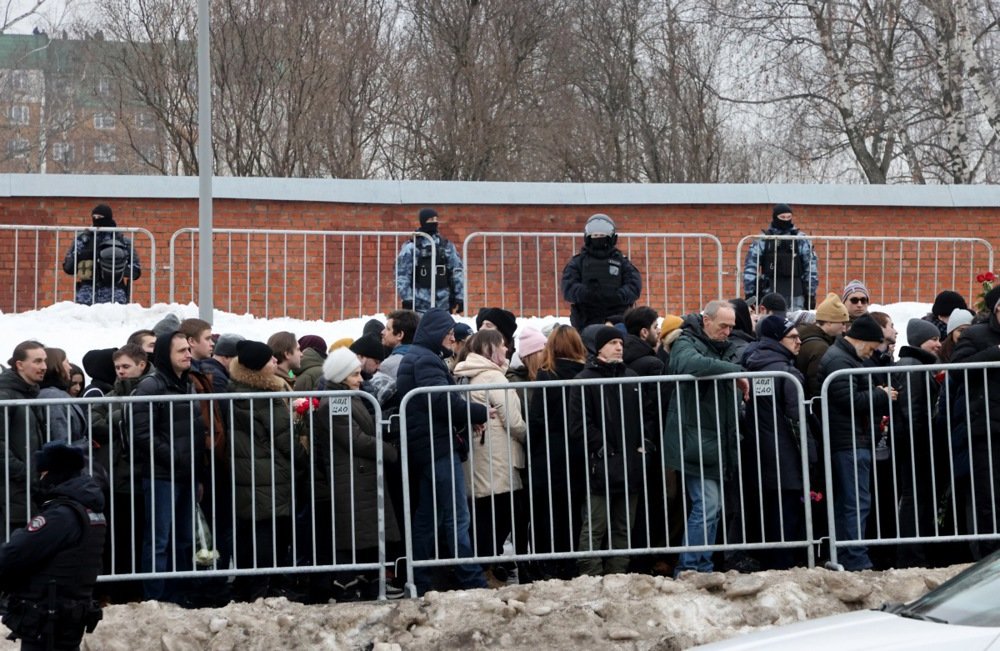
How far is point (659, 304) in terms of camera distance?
1645 cm

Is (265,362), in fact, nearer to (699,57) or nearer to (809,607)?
(809,607)

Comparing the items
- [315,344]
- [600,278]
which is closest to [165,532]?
[315,344]

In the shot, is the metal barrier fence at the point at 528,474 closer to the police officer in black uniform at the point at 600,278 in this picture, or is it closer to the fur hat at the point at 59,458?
the fur hat at the point at 59,458

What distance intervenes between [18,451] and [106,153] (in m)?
25.6

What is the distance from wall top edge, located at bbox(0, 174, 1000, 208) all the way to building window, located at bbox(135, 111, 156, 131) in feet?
29.7

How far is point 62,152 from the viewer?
122 ft

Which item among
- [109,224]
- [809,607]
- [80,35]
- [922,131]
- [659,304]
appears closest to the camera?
[809,607]

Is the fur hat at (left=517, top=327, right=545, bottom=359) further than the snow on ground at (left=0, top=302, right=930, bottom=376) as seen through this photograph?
No

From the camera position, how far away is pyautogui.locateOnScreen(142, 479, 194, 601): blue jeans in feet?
26.9

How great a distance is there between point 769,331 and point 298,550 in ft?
10.4

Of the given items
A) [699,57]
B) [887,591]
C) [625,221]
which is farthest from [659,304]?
[699,57]

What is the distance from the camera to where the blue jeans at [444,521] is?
8453 millimetres

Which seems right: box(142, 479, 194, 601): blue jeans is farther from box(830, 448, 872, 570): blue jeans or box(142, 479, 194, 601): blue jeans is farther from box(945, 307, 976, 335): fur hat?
box(945, 307, 976, 335): fur hat

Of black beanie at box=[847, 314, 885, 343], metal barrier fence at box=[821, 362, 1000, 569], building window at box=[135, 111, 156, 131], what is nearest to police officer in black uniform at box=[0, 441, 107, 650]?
metal barrier fence at box=[821, 362, 1000, 569]
